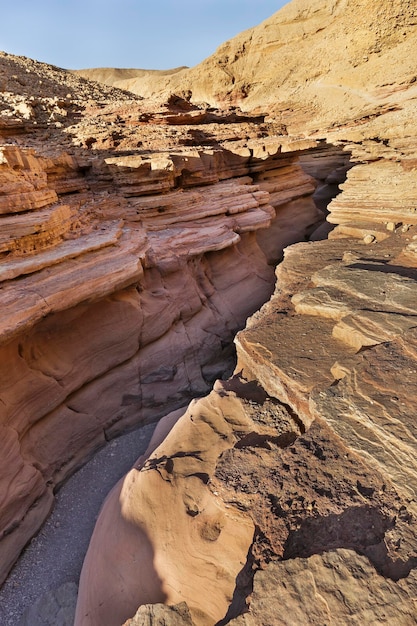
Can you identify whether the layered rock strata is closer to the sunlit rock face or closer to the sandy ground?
the sunlit rock face

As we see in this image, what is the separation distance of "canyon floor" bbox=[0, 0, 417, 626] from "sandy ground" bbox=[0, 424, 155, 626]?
189 mm

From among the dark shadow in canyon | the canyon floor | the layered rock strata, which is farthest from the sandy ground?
the dark shadow in canyon

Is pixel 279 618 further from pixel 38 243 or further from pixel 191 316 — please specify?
pixel 191 316

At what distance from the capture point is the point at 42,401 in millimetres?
5711

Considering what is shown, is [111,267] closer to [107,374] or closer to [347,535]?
[107,374]

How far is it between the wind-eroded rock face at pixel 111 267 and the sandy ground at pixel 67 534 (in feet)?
0.65

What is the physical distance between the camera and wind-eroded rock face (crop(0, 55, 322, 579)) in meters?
5.26

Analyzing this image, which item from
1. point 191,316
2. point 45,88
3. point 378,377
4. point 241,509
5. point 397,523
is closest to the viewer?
point 397,523

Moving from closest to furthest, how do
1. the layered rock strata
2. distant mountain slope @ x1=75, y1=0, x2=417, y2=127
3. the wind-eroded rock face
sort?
the layered rock strata
the wind-eroded rock face
distant mountain slope @ x1=75, y1=0, x2=417, y2=127

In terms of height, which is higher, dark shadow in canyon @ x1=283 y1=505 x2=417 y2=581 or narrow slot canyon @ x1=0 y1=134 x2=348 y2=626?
dark shadow in canyon @ x1=283 y1=505 x2=417 y2=581

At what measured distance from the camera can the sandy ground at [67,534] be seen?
455cm

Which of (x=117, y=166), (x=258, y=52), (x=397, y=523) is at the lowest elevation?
(x=397, y=523)

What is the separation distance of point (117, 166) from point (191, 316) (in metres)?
4.04

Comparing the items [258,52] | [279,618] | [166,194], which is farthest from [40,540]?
[258,52]
